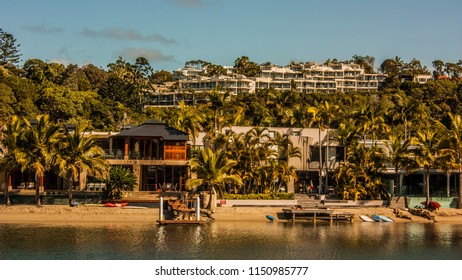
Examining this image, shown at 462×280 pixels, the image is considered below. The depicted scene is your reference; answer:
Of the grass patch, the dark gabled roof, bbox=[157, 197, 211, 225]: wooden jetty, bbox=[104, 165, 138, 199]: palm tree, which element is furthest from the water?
the dark gabled roof

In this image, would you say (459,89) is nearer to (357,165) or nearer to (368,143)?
(368,143)

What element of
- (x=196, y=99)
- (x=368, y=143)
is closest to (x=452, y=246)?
(x=368, y=143)

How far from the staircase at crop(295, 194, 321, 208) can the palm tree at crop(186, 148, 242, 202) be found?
7.32 metres

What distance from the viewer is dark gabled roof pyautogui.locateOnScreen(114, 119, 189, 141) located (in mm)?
68625

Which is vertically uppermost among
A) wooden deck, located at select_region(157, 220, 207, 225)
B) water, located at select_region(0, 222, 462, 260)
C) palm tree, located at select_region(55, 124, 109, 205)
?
palm tree, located at select_region(55, 124, 109, 205)

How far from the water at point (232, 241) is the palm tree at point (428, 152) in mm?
7021

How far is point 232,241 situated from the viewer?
48.7 m

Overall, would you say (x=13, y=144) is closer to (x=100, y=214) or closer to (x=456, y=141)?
(x=100, y=214)

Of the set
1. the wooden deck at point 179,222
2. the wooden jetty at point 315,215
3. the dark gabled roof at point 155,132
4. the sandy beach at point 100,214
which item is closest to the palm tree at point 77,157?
the sandy beach at point 100,214

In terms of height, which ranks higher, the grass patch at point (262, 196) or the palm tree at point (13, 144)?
the palm tree at point (13, 144)

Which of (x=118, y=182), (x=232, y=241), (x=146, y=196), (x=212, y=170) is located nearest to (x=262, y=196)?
(x=212, y=170)

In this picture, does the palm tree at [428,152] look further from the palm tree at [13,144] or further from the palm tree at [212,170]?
the palm tree at [13,144]

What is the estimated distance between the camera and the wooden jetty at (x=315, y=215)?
60.2 meters

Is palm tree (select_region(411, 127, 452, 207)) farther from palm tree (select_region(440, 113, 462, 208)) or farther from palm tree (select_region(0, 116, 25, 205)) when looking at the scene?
palm tree (select_region(0, 116, 25, 205))
